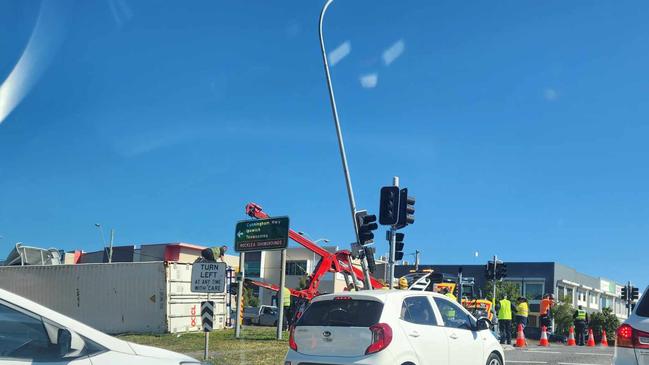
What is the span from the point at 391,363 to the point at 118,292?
19.0m

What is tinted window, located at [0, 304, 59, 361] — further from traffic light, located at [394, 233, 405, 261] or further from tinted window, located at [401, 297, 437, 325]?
A: traffic light, located at [394, 233, 405, 261]

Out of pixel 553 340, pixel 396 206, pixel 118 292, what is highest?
pixel 396 206

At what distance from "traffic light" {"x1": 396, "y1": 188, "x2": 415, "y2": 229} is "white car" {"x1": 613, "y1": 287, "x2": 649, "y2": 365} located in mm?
9727

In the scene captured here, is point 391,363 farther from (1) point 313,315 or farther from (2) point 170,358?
(2) point 170,358

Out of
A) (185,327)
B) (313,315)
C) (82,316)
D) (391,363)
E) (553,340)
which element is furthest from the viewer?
(553,340)

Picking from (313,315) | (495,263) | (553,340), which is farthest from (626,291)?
A: (313,315)

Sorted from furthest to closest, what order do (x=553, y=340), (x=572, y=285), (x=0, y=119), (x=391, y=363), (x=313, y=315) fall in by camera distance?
(x=572, y=285), (x=553, y=340), (x=0, y=119), (x=313, y=315), (x=391, y=363)

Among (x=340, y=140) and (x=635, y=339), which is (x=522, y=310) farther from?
(x=635, y=339)

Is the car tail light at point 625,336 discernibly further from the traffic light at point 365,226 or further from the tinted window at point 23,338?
the traffic light at point 365,226

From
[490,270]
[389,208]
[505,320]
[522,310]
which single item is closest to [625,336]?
[389,208]

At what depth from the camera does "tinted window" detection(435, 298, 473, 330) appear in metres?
9.55

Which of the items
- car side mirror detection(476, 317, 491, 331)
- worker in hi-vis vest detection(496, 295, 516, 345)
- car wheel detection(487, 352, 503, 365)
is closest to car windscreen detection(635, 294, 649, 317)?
car side mirror detection(476, 317, 491, 331)

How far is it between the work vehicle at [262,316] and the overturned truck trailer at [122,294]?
16.2 m

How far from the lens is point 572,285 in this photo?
231ft
